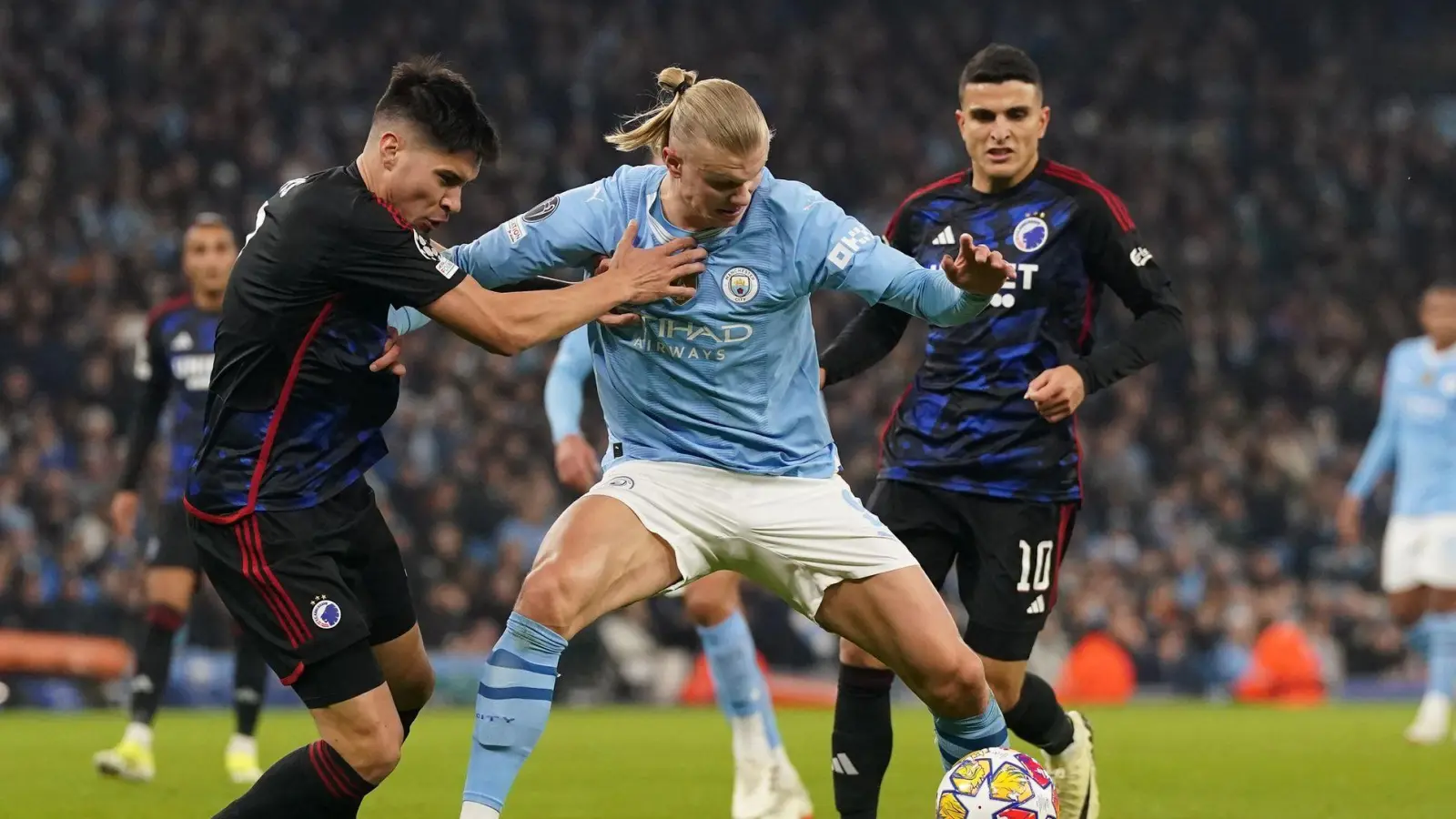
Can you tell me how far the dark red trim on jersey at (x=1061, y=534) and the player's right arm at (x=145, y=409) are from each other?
479 cm

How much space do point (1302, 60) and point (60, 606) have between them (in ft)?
59.2

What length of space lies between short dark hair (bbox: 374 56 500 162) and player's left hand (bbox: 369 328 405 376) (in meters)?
0.56

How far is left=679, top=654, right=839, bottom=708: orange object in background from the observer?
15422 mm

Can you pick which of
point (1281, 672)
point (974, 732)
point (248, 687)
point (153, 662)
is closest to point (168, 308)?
point (153, 662)

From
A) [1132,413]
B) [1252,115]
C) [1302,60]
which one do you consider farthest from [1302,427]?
[1302,60]

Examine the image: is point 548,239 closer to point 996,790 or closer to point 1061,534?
point 996,790

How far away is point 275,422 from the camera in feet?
16.3

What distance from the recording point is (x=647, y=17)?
2339 centimetres

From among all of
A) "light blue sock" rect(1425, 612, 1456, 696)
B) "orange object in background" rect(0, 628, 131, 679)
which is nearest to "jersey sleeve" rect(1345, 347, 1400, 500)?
"light blue sock" rect(1425, 612, 1456, 696)

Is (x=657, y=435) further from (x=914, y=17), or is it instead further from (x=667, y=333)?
(x=914, y=17)

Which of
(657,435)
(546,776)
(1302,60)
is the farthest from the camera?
(1302,60)

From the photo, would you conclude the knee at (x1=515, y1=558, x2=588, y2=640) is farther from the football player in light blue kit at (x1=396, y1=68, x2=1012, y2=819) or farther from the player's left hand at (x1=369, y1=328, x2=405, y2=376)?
Answer: the player's left hand at (x1=369, y1=328, x2=405, y2=376)

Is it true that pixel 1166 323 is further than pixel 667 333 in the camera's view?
Yes

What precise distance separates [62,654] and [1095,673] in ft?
28.0
